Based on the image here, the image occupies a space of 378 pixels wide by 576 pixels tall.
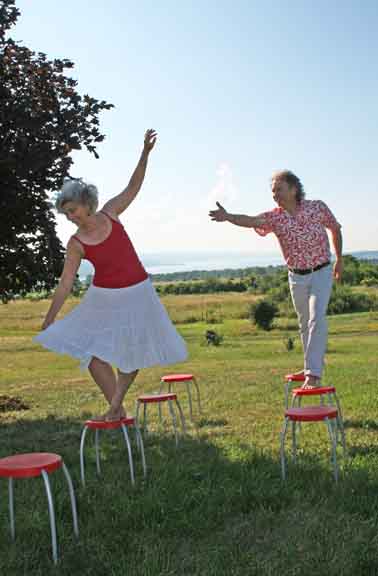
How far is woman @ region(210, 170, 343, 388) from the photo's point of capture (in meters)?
7.46

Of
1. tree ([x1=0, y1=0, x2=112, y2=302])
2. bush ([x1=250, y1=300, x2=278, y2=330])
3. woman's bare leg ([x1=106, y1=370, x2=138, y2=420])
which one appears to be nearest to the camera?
woman's bare leg ([x1=106, y1=370, x2=138, y2=420])

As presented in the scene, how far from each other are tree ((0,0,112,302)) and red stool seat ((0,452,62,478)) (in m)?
5.82

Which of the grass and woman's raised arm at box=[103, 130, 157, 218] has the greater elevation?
woman's raised arm at box=[103, 130, 157, 218]

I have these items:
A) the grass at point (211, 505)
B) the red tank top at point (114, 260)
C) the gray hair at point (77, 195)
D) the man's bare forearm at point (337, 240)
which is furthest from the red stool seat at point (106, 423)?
the man's bare forearm at point (337, 240)

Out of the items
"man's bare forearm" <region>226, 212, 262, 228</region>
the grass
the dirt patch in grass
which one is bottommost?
the dirt patch in grass

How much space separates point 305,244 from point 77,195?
2855 mm

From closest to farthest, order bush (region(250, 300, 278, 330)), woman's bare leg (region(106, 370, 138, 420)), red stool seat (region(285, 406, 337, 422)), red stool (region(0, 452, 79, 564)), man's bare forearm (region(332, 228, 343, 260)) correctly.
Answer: red stool (region(0, 452, 79, 564))
red stool seat (region(285, 406, 337, 422))
woman's bare leg (region(106, 370, 138, 420))
man's bare forearm (region(332, 228, 343, 260))
bush (region(250, 300, 278, 330))

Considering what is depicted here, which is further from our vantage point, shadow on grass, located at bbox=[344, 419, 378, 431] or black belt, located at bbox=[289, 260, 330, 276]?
shadow on grass, located at bbox=[344, 419, 378, 431]

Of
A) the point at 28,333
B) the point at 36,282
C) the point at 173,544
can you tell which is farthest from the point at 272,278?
the point at 173,544

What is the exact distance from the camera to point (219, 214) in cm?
753

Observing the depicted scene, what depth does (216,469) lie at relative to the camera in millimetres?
6328

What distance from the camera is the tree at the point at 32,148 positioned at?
1015cm

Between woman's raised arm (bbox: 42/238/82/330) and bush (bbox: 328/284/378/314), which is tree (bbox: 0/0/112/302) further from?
bush (bbox: 328/284/378/314)

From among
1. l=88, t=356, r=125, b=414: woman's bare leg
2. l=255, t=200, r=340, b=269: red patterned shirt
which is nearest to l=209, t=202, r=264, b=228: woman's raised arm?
l=255, t=200, r=340, b=269: red patterned shirt
